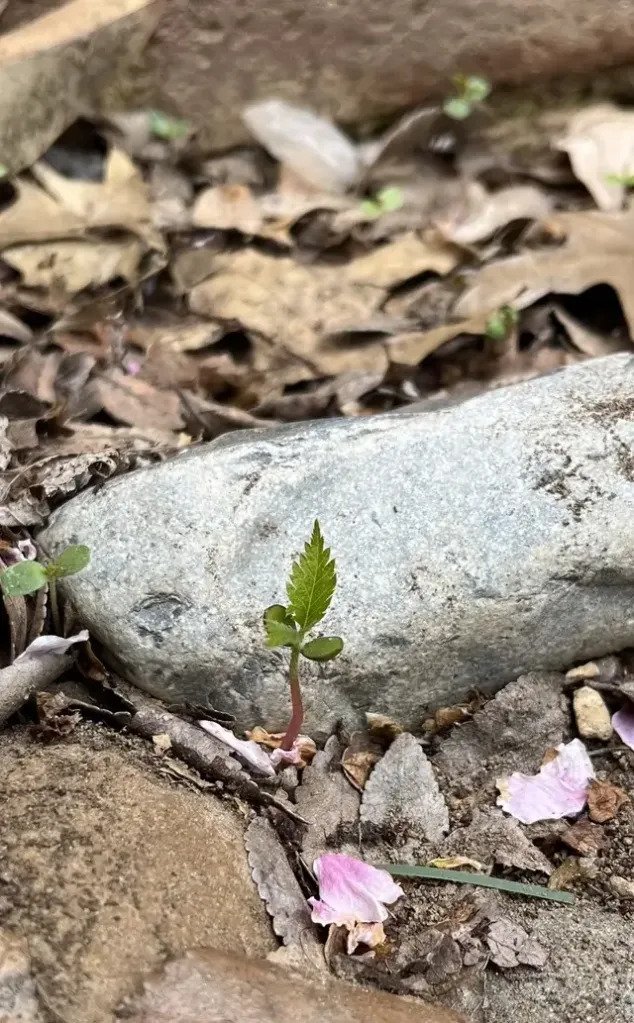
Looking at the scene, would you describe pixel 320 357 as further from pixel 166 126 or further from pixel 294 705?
pixel 294 705

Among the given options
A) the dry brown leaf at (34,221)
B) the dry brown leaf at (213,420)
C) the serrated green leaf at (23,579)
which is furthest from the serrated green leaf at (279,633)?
the dry brown leaf at (34,221)

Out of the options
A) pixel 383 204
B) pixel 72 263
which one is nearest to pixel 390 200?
pixel 383 204

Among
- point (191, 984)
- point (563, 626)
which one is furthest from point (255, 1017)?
point (563, 626)

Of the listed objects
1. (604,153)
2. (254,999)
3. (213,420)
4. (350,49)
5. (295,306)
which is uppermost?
(350,49)

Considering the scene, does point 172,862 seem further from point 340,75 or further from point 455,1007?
point 340,75

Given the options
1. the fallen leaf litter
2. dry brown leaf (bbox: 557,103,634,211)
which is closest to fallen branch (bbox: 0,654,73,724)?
the fallen leaf litter

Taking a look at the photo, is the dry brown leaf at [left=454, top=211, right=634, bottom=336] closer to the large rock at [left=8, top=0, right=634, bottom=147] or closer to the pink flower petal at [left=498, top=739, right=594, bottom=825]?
the large rock at [left=8, top=0, right=634, bottom=147]

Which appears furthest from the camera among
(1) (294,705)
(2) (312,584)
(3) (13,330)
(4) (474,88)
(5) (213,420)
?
(4) (474,88)

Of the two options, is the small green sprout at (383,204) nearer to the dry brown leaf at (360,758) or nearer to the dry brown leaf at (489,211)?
the dry brown leaf at (489,211)
